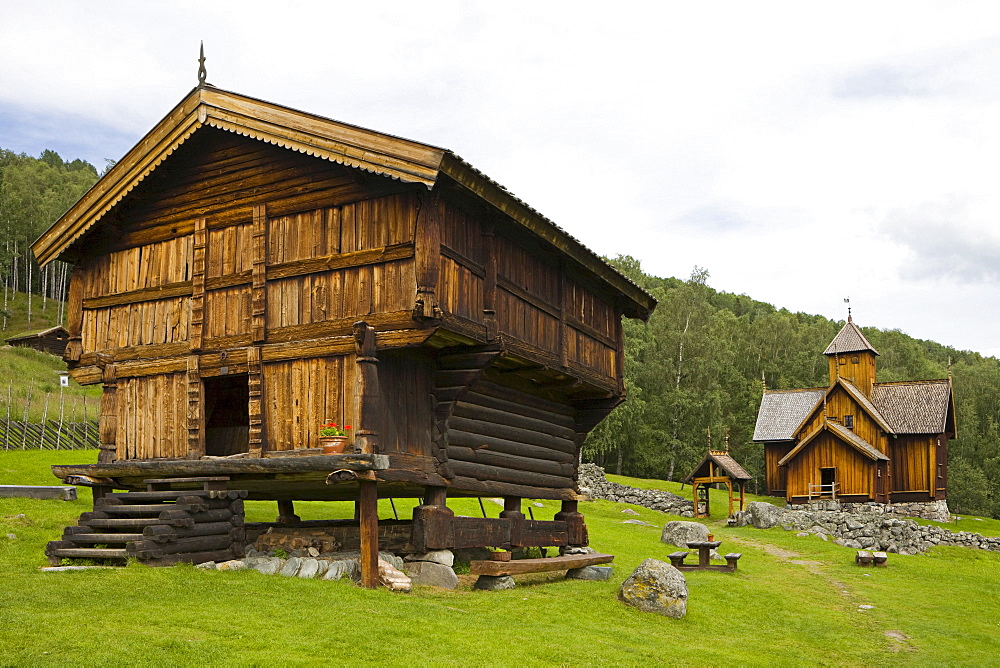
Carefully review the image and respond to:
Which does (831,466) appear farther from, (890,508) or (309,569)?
(309,569)

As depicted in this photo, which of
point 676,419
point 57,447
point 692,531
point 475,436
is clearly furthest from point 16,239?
point 475,436

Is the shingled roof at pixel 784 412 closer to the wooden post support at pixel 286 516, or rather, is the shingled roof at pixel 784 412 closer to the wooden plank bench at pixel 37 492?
the wooden post support at pixel 286 516

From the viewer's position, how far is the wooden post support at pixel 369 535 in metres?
14.2

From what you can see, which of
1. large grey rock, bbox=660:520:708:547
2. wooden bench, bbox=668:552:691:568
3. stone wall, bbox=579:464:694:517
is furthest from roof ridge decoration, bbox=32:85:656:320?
stone wall, bbox=579:464:694:517

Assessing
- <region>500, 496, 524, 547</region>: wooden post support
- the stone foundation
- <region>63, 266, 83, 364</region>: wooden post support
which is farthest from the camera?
the stone foundation

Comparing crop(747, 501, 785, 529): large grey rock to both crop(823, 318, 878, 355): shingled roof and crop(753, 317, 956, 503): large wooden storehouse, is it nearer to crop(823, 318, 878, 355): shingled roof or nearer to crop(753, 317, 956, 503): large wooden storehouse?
crop(753, 317, 956, 503): large wooden storehouse

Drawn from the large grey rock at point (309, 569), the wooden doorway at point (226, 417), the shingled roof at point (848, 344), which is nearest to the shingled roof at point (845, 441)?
the shingled roof at point (848, 344)

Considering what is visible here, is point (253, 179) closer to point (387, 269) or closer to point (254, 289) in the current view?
point (254, 289)

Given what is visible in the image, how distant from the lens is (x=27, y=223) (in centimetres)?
8081

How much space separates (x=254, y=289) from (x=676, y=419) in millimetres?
52893

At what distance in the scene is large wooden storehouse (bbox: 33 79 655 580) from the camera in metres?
14.4

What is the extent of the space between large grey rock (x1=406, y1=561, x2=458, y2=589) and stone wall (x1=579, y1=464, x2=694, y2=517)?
104ft

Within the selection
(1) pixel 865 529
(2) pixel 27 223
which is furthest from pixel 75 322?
(2) pixel 27 223

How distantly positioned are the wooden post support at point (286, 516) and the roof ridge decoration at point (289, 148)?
297 inches
